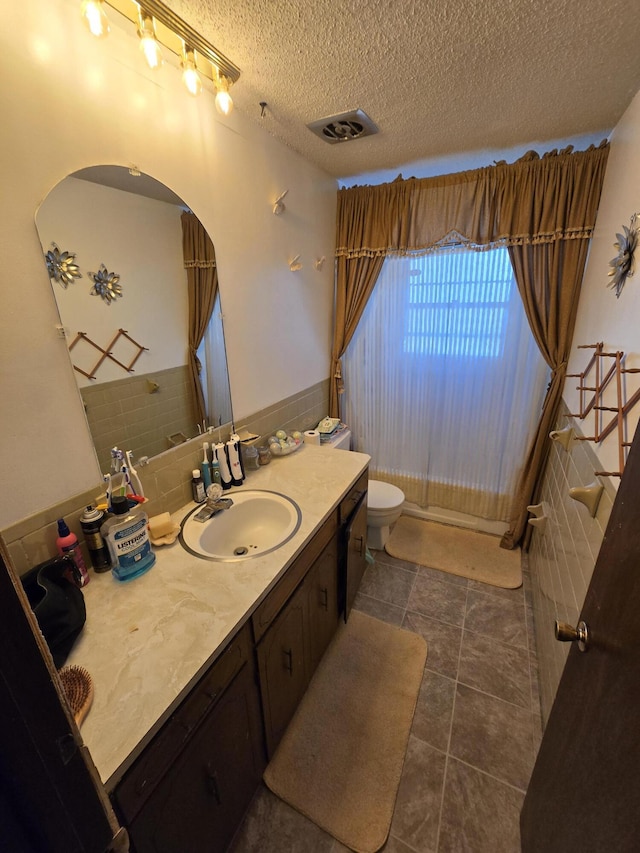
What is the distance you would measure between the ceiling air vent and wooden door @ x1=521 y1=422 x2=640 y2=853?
1696mm

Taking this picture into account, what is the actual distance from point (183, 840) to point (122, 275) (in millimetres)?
1566

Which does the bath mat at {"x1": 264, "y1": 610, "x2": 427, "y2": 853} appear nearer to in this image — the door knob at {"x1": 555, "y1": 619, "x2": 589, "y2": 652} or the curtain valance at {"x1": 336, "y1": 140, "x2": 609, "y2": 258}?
the door knob at {"x1": 555, "y1": 619, "x2": 589, "y2": 652}

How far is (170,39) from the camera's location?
1060 mm

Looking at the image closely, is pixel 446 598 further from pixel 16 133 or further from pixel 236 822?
pixel 16 133

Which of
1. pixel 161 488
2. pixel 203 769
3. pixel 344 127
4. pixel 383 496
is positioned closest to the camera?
pixel 203 769

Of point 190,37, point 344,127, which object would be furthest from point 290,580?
point 344,127

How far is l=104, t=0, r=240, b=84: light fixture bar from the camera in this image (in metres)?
0.93

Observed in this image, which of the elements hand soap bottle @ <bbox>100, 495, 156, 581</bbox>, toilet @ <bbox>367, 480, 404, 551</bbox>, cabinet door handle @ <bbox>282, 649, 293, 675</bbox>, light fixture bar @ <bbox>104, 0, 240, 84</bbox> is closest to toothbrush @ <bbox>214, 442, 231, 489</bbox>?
hand soap bottle @ <bbox>100, 495, 156, 581</bbox>

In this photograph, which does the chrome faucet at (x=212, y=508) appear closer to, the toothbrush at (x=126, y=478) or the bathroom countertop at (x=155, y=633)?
the bathroom countertop at (x=155, y=633)

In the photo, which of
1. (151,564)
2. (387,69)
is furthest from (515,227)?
(151,564)

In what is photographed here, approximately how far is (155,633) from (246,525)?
2.01 ft

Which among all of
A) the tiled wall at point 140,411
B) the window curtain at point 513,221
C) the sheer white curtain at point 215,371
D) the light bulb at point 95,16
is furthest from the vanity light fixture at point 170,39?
the window curtain at point 513,221

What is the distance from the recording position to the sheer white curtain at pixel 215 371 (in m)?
1.45

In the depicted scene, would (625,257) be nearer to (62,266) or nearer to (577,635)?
(577,635)
